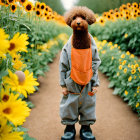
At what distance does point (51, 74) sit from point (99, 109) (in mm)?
1794

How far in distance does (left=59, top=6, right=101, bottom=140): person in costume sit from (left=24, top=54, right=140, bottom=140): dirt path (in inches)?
11.9

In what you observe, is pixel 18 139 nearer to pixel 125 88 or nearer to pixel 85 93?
pixel 85 93

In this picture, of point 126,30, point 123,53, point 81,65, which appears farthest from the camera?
point 126,30

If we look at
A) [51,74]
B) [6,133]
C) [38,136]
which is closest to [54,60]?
[51,74]

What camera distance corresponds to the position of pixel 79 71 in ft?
5.90

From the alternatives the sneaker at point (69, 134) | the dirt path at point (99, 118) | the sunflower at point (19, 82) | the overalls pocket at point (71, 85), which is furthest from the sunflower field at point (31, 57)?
the sneaker at point (69, 134)

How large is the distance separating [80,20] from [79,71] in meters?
0.47

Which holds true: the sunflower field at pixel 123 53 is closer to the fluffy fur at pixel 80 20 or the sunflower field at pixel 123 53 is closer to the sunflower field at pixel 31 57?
the sunflower field at pixel 31 57

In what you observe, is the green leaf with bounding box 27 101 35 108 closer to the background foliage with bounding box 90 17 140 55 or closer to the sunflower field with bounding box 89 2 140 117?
the sunflower field with bounding box 89 2 140 117

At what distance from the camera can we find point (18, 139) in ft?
2.95

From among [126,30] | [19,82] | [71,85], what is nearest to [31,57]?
[71,85]

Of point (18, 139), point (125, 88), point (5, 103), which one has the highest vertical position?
point (5, 103)

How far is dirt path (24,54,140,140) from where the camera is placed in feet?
7.38

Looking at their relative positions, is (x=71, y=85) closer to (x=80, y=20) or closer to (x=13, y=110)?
(x=80, y=20)
